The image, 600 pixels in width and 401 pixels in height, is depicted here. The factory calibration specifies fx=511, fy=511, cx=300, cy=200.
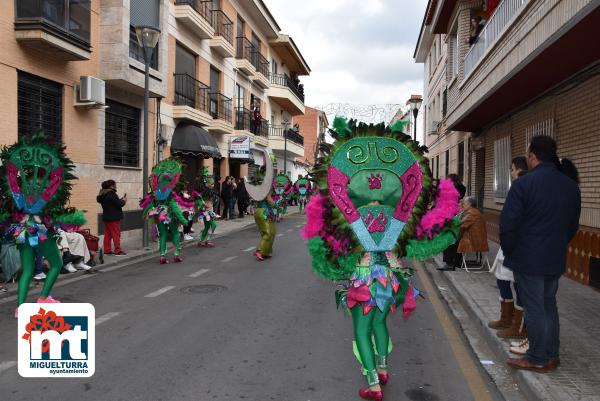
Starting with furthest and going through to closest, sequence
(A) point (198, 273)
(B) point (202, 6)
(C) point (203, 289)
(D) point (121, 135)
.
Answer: (B) point (202, 6)
(D) point (121, 135)
(A) point (198, 273)
(C) point (203, 289)

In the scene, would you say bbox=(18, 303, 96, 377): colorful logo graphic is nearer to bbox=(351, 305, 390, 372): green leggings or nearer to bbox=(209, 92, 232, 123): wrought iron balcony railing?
bbox=(351, 305, 390, 372): green leggings

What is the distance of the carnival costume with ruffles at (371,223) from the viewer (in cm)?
376

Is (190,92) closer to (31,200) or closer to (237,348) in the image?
(31,200)

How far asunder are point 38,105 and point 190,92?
29.6ft

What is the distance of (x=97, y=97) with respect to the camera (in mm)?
12602

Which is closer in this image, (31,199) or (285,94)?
(31,199)

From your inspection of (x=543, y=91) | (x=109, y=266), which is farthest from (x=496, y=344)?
(x=543, y=91)

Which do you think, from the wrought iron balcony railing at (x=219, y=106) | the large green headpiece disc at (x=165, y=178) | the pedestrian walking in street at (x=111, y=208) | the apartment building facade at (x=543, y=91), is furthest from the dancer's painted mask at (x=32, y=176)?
the wrought iron balcony railing at (x=219, y=106)

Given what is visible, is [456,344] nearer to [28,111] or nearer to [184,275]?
[184,275]

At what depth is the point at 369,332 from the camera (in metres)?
3.81

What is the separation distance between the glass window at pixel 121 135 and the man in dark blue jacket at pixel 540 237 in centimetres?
1238

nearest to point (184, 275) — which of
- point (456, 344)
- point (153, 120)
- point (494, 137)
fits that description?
point (456, 344)

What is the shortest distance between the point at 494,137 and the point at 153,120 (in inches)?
430

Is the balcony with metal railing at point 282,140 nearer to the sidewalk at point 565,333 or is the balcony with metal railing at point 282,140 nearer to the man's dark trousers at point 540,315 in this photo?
the sidewalk at point 565,333
